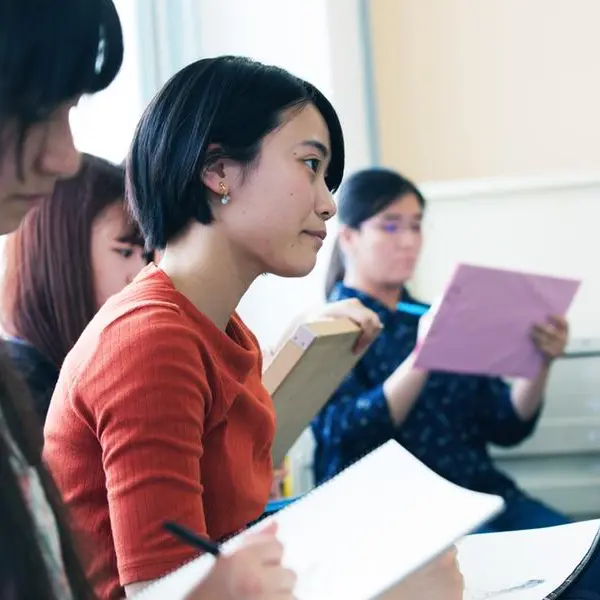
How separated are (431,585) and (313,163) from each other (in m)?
0.39

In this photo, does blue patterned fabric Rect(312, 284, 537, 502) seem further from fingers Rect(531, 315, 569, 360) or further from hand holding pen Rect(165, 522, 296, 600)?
hand holding pen Rect(165, 522, 296, 600)

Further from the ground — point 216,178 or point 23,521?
point 216,178

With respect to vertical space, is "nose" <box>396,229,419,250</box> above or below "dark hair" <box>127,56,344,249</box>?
below

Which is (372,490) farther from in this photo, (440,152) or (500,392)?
(440,152)

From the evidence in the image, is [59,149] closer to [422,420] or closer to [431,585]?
[431,585]

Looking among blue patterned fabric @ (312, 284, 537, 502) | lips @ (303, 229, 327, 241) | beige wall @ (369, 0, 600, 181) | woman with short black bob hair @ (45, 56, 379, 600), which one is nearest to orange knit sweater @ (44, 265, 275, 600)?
woman with short black bob hair @ (45, 56, 379, 600)

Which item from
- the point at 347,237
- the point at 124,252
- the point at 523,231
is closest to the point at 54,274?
the point at 124,252

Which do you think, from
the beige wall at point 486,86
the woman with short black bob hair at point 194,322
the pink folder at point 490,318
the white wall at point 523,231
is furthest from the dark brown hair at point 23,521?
the beige wall at point 486,86

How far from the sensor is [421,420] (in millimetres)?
1521

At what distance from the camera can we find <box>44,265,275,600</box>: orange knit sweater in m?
0.64

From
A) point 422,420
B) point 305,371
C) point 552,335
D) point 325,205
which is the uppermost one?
point 325,205

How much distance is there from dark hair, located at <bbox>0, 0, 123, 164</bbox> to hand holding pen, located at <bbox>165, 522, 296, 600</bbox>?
0.80 feet

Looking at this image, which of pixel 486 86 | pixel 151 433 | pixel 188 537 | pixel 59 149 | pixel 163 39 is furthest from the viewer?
pixel 486 86

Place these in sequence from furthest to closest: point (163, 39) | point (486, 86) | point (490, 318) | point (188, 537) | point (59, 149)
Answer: point (486, 86) → point (163, 39) → point (490, 318) → point (59, 149) → point (188, 537)
